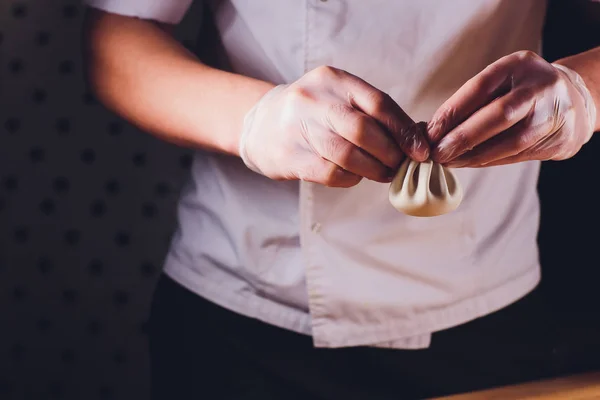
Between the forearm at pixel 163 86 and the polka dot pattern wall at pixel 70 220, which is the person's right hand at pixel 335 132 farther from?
the polka dot pattern wall at pixel 70 220

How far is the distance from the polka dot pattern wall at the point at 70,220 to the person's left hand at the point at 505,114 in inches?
32.3

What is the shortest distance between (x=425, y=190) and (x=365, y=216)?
0.54 ft

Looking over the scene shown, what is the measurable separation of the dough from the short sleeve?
1.49 feet

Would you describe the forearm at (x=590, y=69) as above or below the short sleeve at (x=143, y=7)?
above

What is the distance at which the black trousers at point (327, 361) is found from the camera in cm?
85

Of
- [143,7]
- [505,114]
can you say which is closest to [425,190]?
[505,114]

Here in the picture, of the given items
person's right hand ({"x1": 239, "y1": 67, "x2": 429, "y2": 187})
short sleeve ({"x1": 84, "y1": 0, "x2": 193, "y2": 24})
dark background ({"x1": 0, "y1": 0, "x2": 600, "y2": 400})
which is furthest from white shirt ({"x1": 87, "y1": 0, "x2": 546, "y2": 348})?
dark background ({"x1": 0, "y1": 0, "x2": 600, "y2": 400})

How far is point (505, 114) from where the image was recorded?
1.90 feet

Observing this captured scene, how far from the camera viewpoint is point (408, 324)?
81 cm

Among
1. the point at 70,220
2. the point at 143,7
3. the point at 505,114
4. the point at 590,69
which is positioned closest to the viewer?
the point at 505,114

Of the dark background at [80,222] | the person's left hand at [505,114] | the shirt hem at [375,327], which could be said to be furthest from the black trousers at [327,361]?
the person's left hand at [505,114]

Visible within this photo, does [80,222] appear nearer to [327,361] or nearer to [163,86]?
[163,86]

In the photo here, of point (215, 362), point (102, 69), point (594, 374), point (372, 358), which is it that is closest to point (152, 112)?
point (102, 69)

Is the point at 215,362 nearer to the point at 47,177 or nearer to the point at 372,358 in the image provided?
the point at 372,358
